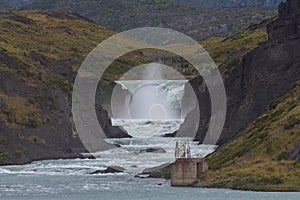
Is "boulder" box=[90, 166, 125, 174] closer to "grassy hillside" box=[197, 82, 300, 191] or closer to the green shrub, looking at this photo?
"grassy hillside" box=[197, 82, 300, 191]

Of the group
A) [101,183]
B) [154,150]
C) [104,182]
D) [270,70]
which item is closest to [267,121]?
[104,182]

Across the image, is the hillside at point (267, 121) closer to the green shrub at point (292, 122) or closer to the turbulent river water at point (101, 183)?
the green shrub at point (292, 122)

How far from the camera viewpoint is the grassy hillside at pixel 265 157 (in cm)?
9750

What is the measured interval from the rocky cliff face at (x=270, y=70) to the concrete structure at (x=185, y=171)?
29794 mm

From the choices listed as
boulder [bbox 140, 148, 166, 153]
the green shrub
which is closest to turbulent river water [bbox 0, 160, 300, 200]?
the green shrub

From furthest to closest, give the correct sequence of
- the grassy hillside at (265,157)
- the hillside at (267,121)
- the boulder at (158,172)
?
1. the boulder at (158,172)
2. the hillside at (267,121)
3. the grassy hillside at (265,157)

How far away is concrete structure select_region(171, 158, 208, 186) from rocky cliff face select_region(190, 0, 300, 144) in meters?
29.8

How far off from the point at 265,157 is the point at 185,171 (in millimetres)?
9004

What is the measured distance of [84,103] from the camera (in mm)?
199625

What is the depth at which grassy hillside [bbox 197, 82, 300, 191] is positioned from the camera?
97500 mm

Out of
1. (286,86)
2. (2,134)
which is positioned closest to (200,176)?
(286,86)

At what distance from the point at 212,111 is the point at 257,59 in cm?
3019

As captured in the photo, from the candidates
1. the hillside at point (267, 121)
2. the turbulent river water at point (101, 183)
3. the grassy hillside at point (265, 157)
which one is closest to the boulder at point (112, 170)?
the turbulent river water at point (101, 183)

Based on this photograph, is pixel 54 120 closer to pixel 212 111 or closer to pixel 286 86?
pixel 212 111
